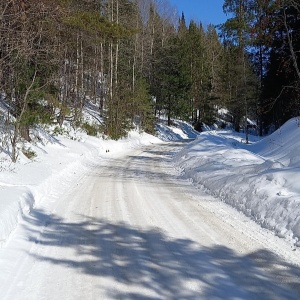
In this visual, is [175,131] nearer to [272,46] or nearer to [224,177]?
[272,46]

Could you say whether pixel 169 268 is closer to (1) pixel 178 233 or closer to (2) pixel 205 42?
(1) pixel 178 233

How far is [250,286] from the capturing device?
4121mm

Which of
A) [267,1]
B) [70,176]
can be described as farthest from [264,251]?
[70,176]

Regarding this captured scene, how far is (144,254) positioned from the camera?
514 cm

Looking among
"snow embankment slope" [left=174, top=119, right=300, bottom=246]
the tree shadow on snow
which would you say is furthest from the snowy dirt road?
"snow embankment slope" [left=174, top=119, right=300, bottom=246]

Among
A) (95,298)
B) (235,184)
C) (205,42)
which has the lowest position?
(95,298)

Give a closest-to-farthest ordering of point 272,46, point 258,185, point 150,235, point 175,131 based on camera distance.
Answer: point 150,235, point 258,185, point 272,46, point 175,131

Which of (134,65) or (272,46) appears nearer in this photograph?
(272,46)

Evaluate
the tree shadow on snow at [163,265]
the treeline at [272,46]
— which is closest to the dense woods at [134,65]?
the treeline at [272,46]

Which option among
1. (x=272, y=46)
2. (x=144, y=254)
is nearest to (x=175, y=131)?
(x=272, y=46)

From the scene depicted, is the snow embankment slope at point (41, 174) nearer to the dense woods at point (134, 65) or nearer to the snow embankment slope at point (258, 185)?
the dense woods at point (134, 65)

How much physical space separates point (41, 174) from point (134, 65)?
28789 millimetres

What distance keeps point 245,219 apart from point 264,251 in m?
1.75

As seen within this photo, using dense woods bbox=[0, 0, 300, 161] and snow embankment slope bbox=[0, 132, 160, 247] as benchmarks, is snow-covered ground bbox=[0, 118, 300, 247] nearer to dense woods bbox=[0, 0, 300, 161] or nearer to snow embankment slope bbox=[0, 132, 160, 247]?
snow embankment slope bbox=[0, 132, 160, 247]
